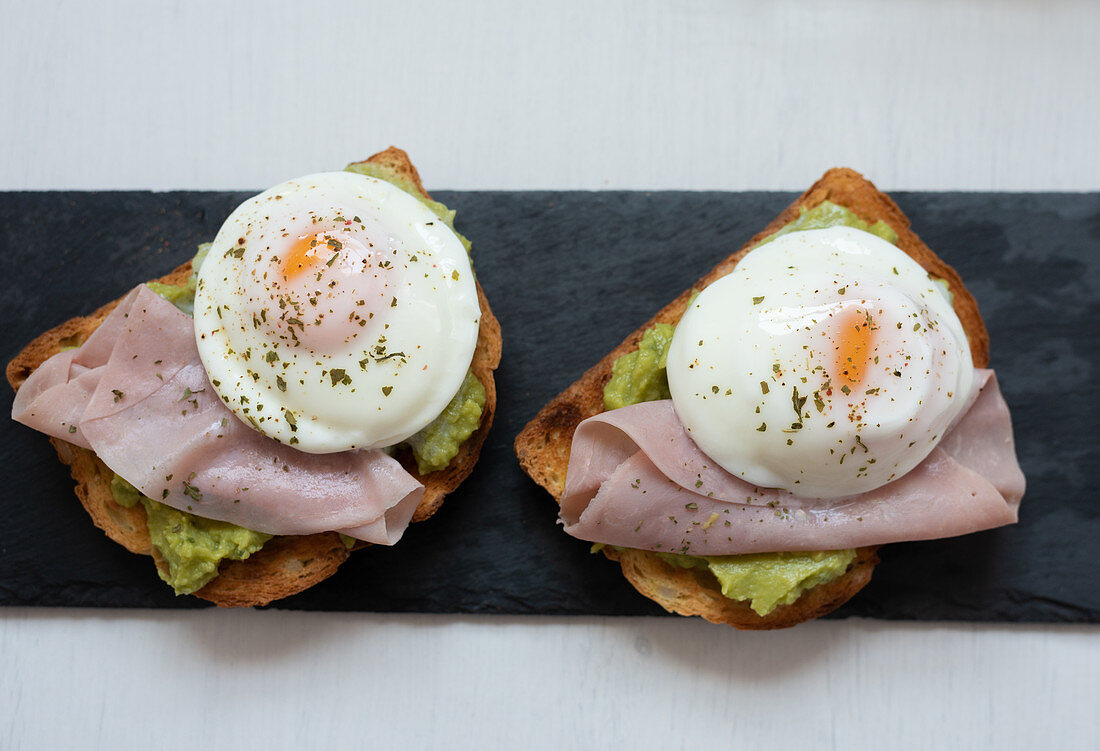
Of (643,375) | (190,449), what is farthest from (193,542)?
(643,375)

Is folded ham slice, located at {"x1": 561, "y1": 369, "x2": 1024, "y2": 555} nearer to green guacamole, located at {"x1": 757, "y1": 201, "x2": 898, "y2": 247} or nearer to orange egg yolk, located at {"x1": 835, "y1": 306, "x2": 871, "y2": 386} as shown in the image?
orange egg yolk, located at {"x1": 835, "y1": 306, "x2": 871, "y2": 386}

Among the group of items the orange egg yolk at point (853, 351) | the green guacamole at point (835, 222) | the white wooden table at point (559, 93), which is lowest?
the orange egg yolk at point (853, 351)

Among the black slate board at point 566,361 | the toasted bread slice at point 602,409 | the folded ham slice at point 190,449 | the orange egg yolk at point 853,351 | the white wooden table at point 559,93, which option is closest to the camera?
the orange egg yolk at point 853,351

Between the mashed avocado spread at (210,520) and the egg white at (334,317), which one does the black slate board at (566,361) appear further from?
the egg white at (334,317)

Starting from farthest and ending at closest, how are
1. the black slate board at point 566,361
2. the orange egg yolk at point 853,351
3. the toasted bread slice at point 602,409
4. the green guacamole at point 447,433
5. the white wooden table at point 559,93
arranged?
the white wooden table at point 559,93 → the black slate board at point 566,361 → the toasted bread slice at point 602,409 → the green guacamole at point 447,433 → the orange egg yolk at point 853,351

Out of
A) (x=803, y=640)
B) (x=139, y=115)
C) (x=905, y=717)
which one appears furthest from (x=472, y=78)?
(x=905, y=717)

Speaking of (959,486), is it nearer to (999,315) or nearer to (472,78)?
(999,315)

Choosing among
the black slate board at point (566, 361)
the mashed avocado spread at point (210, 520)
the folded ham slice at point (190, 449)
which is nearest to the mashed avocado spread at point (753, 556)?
the black slate board at point (566, 361)
